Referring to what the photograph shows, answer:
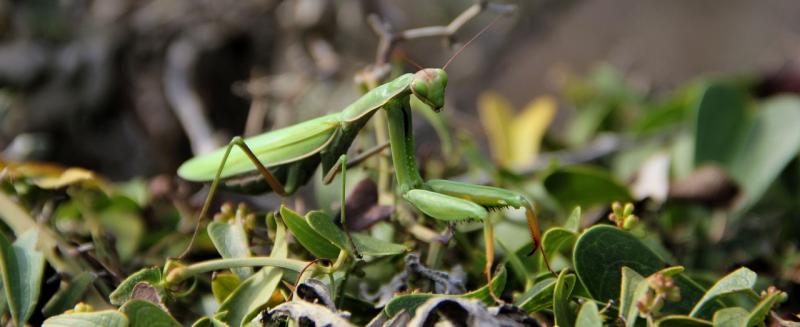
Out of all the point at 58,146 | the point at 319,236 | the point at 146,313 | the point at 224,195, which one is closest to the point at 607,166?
the point at 224,195

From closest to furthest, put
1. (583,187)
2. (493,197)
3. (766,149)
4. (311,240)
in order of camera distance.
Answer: (311,240) → (493,197) → (583,187) → (766,149)

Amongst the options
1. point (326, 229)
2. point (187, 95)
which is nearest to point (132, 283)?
point (326, 229)

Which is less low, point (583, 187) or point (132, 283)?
point (132, 283)

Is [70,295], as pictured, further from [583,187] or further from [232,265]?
[583,187]

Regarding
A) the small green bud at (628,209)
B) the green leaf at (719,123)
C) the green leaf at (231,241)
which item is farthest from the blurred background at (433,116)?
the green leaf at (231,241)

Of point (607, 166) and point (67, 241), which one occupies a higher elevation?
point (67, 241)

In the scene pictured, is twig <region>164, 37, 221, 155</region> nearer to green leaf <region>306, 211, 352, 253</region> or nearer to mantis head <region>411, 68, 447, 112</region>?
mantis head <region>411, 68, 447, 112</region>

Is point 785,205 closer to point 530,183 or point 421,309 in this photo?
point 530,183

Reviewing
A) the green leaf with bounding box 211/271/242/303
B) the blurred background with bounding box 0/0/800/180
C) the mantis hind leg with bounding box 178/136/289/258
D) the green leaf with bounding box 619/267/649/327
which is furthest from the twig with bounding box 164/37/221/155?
the green leaf with bounding box 619/267/649/327
